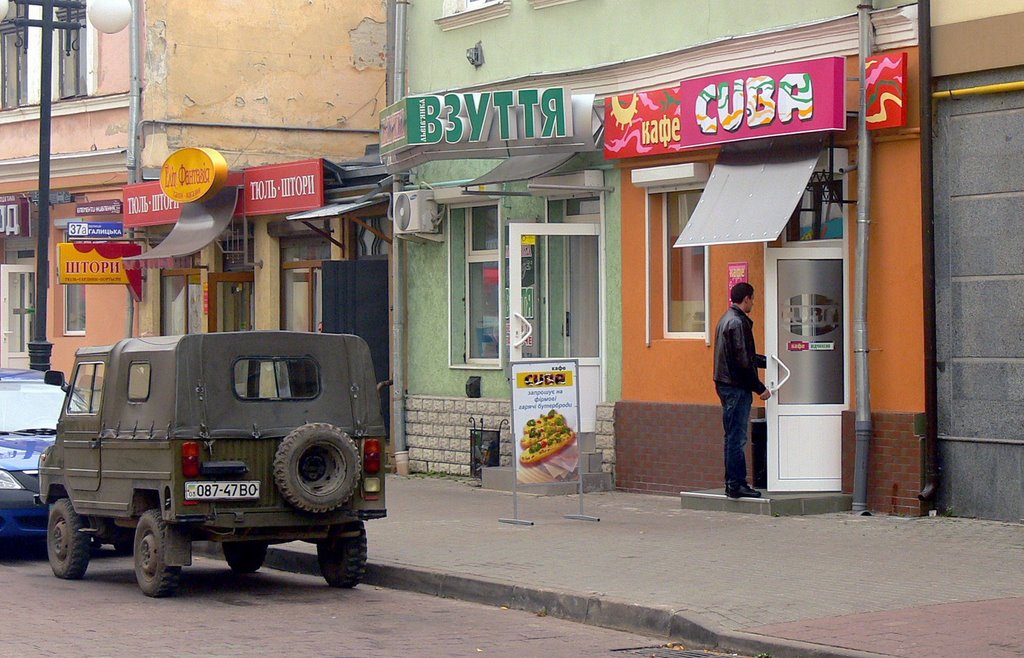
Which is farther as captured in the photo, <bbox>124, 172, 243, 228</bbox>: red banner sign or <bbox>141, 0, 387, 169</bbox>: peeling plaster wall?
<bbox>141, 0, 387, 169</bbox>: peeling plaster wall

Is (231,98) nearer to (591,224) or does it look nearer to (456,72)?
(456,72)

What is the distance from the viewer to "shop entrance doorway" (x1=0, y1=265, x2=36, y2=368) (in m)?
26.8

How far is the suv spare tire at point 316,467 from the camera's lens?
10.5 meters

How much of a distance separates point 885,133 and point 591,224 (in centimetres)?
Answer: 395

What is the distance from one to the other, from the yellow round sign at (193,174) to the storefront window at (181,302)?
236 centimetres

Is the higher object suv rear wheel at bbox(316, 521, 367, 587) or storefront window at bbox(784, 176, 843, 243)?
storefront window at bbox(784, 176, 843, 243)

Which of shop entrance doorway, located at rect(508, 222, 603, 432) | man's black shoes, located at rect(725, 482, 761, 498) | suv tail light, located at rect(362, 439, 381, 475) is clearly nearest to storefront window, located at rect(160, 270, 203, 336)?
shop entrance doorway, located at rect(508, 222, 603, 432)

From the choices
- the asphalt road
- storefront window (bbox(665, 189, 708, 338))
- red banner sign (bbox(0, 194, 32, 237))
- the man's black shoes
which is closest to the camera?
the asphalt road

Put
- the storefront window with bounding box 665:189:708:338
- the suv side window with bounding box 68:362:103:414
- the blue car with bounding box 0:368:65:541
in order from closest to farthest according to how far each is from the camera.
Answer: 1. the suv side window with bounding box 68:362:103:414
2. the blue car with bounding box 0:368:65:541
3. the storefront window with bounding box 665:189:708:338

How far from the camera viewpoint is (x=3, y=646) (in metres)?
8.74

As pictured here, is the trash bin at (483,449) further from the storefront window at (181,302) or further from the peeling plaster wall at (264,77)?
the peeling plaster wall at (264,77)

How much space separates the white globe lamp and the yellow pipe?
983 cm

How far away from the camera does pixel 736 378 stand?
45.0 ft

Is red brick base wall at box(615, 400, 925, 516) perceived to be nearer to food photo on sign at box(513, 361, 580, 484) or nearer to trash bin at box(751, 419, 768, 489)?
trash bin at box(751, 419, 768, 489)
